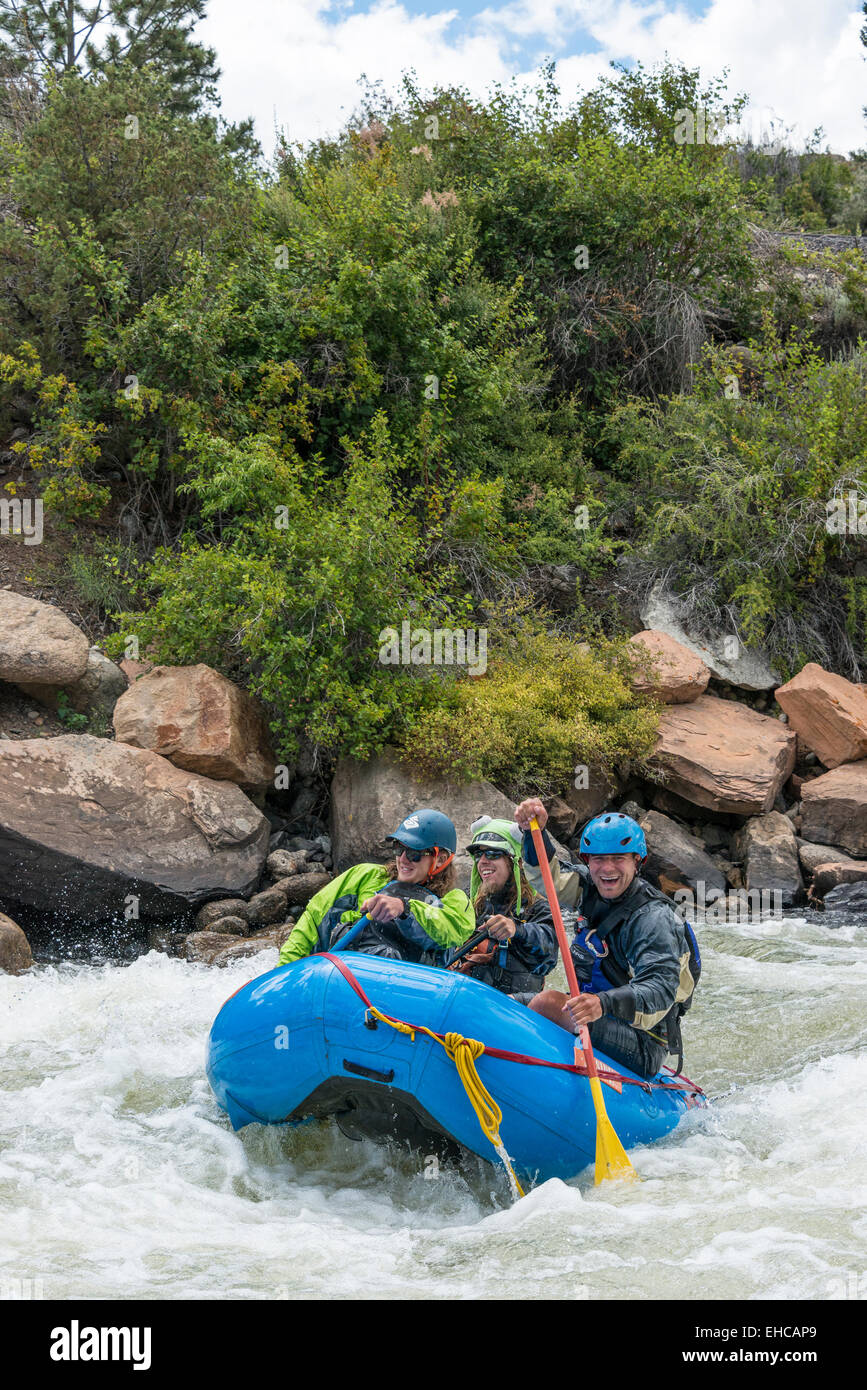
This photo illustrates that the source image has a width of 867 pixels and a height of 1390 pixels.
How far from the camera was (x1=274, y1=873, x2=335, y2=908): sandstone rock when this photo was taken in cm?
774

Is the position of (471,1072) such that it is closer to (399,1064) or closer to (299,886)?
(399,1064)

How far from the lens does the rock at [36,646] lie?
7.98 metres

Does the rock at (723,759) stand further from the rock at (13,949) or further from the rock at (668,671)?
the rock at (13,949)

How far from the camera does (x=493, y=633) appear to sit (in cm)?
971

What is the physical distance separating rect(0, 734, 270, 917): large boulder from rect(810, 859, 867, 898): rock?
14.2 feet

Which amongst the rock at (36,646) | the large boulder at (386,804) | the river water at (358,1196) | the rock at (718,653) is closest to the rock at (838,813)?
the rock at (718,653)

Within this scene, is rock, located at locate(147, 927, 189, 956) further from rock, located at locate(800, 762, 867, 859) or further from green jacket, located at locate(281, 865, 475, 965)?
rock, located at locate(800, 762, 867, 859)

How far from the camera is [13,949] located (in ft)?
21.1

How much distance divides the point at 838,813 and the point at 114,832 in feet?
18.8

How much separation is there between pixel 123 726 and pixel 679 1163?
523cm

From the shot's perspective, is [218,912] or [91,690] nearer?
[218,912]

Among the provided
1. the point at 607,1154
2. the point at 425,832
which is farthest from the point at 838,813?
the point at 607,1154

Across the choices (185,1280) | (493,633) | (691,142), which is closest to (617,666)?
(493,633)

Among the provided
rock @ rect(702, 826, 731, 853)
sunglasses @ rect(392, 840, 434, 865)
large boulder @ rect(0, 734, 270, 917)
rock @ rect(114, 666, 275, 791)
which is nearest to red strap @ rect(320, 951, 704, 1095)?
sunglasses @ rect(392, 840, 434, 865)
